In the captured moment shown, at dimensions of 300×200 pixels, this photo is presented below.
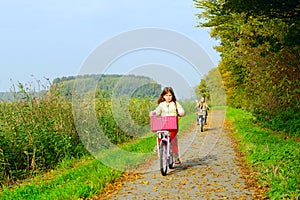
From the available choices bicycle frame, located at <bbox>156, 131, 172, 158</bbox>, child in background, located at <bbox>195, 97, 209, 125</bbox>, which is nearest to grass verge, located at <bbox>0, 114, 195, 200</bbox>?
bicycle frame, located at <bbox>156, 131, 172, 158</bbox>

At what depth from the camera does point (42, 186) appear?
8.41 meters

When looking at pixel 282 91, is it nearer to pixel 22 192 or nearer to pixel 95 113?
pixel 95 113

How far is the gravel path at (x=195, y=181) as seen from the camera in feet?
23.7

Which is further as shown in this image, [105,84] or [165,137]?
[105,84]

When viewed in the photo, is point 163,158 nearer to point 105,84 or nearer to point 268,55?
point 105,84

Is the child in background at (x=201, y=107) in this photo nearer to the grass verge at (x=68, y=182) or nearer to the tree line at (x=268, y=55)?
the tree line at (x=268, y=55)

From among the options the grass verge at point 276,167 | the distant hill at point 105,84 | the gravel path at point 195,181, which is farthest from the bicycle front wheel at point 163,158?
the distant hill at point 105,84

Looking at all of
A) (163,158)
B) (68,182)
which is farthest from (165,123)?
(68,182)

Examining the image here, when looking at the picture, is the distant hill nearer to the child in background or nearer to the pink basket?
the child in background

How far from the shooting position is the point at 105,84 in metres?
14.5

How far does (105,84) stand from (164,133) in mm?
5921

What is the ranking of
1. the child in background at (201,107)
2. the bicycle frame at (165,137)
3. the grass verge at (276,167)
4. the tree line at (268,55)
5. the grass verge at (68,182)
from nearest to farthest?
the grass verge at (276,167), the grass verge at (68,182), the bicycle frame at (165,137), the tree line at (268,55), the child in background at (201,107)

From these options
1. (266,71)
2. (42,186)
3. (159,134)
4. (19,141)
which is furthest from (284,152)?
(266,71)

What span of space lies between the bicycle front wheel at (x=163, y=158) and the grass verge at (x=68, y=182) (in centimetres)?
97
